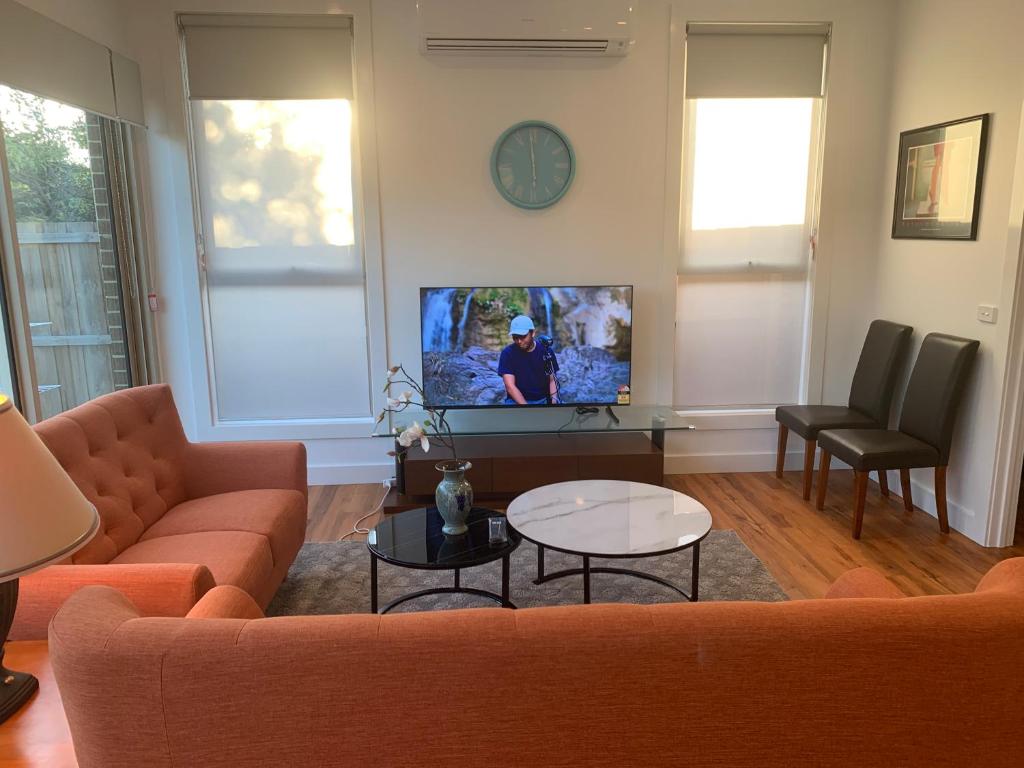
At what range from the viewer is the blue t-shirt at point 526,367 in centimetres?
415

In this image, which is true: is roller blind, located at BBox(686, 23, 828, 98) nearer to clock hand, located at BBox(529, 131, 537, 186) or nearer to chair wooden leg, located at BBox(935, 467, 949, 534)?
clock hand, located at BBox(529, 131, 537, 186)

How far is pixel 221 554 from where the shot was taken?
2.43 m

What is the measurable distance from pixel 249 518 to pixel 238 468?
1.47ft

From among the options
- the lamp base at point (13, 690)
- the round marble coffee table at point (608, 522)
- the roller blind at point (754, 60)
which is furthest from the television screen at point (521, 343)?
the lamp base at point (13, 690)

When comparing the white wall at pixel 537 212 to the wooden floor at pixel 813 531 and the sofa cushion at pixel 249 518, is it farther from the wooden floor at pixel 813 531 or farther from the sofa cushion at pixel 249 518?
the sofa cushion at pixel 249 518

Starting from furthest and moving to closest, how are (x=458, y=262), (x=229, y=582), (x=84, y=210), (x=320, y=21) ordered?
(x=458, y=262) < (x=320, y=21) < (x=84, y=210) < (x=229, y=582)

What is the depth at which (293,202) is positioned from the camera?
4.18 m

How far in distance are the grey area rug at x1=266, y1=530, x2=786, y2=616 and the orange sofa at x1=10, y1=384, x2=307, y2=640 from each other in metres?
0.25

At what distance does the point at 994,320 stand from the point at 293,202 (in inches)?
146

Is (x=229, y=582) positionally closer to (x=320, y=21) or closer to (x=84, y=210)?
(x=84, y=210)

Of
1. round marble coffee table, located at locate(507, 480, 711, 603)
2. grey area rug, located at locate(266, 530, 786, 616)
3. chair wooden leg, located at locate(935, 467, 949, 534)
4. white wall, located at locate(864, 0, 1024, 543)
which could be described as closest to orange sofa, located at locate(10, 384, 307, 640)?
grey area rug, located at locate(266, 530, 786, 616)

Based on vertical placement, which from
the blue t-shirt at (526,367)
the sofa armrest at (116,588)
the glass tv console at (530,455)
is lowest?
the glass tv console at (530,455)

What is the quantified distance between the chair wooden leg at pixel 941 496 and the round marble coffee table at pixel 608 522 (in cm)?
154

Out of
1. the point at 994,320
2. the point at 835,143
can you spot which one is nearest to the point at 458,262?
the point at 835,143
